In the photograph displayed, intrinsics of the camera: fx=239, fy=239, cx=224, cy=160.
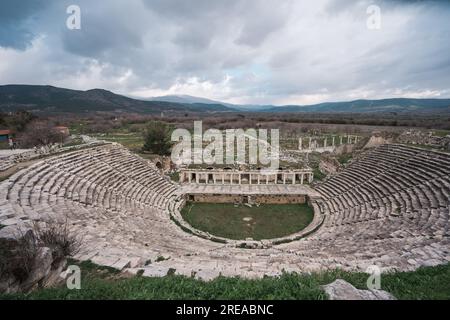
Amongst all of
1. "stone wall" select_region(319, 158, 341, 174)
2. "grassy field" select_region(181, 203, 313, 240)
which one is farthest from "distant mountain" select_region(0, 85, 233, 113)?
"stone wall" select_region(319, 158, 341, 174)

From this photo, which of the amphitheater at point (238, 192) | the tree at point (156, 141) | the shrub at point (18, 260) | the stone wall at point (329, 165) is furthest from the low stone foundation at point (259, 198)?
the shrub at point (18, 260)

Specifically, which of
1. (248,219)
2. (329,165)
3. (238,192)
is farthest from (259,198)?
(329,165)

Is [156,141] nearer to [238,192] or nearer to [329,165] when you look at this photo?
[238,192]

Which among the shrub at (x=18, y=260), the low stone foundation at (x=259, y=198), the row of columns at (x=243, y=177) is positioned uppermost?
the shrub at (x=18, y=260)

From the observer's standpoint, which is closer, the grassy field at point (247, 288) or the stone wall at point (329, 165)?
the grassy field at point (247, 288)

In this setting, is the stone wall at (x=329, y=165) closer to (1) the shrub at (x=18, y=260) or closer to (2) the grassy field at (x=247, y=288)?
(2) the grassy field at (x=247, y=288)

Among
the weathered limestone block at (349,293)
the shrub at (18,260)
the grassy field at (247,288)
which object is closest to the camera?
the weathered limestone block at (349,293)

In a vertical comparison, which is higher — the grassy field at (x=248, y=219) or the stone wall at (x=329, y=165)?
the stone wall at (x=329, y=165)

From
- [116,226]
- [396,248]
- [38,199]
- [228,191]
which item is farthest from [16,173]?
[396,248]

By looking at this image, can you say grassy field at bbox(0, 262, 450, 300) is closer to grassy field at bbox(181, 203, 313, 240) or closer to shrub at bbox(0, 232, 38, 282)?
shrub at bbox(0, 232, 38, 282)
